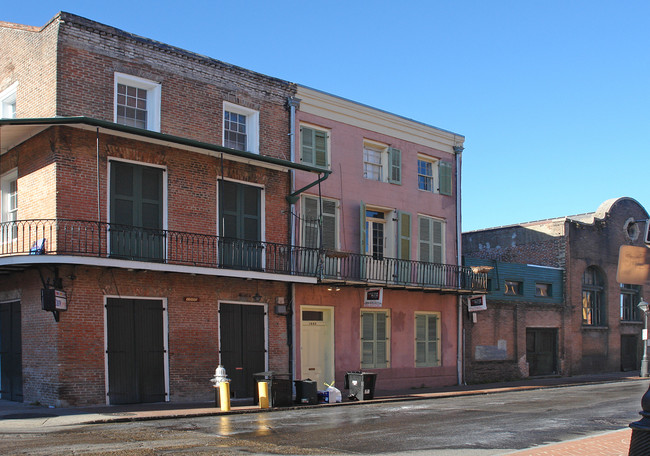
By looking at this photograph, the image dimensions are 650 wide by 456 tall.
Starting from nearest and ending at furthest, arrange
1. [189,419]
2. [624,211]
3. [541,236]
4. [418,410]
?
[189,419]
[418,410]
[541,236]
[624,211]

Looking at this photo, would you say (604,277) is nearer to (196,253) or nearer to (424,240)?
(424,240)

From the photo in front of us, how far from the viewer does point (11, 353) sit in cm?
1759

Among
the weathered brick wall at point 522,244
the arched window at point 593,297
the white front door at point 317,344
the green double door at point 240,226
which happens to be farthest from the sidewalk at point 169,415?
the arched window at point 593,297

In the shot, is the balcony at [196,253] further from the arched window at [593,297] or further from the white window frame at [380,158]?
the arched window at [593,297]

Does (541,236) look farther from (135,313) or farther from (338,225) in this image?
(135,313)

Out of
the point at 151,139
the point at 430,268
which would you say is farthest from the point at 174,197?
the point at 430,268

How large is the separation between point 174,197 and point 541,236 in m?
19.1

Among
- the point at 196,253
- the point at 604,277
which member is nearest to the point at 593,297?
the point at 604,277

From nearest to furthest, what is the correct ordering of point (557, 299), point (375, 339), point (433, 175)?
point (375, 339)
point (433, 175)
point (557, 299)

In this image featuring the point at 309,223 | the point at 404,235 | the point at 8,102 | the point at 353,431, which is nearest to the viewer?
the point at 353,431

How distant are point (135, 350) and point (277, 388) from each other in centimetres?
347

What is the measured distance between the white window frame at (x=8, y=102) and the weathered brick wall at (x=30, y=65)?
174mm

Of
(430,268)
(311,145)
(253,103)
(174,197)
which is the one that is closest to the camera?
(174,197)

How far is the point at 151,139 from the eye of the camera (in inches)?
682
